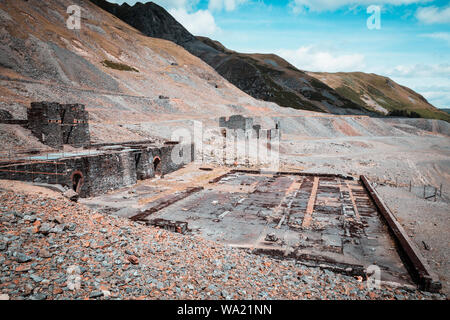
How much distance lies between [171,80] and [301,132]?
33.1 meters

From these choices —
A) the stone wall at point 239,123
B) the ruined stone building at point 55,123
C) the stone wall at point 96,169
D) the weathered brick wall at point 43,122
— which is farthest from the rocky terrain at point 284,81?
the weathered brick wall at point 43,122

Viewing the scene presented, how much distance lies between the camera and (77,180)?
1602 cm

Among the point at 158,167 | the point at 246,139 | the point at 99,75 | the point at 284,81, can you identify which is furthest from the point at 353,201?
the point at 284,81

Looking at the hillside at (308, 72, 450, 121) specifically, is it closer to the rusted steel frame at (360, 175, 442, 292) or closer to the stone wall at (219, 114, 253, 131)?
the stone wall at (219, 114, 253, 131)

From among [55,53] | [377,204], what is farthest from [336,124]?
[55,53]

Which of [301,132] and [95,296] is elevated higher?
[301,132]

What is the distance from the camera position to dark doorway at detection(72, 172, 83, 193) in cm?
1575

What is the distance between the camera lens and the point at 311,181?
23078 mm

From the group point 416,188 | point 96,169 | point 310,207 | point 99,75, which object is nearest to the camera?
point 310,207

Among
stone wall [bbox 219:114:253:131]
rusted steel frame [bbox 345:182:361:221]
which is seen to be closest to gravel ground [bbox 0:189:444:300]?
rusted steel frame [bbox 345:182:361:221]

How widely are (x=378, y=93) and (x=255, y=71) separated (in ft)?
293

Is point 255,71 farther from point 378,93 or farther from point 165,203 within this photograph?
point 165,203

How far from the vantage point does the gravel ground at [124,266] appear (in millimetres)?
5926
